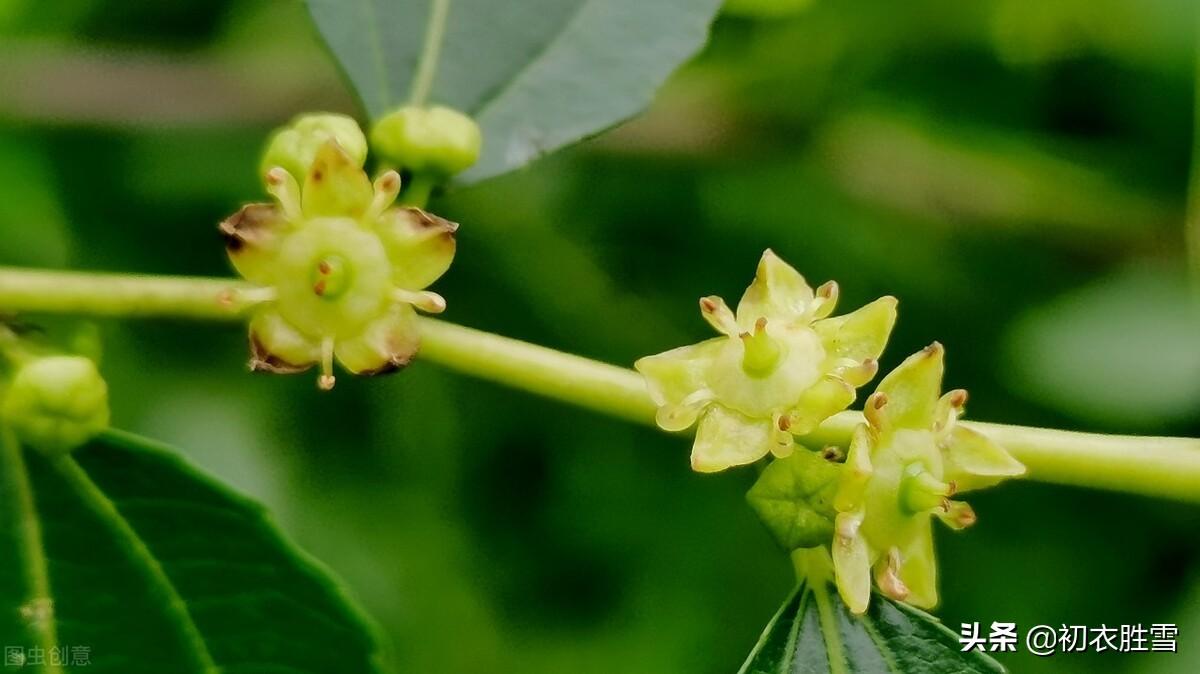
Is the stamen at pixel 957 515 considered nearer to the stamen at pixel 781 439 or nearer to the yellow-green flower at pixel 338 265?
the stamen at pixel 781 439

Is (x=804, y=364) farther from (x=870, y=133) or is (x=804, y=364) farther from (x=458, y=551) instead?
(x=870, y=133)

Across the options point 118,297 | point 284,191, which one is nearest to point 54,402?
point 118,297

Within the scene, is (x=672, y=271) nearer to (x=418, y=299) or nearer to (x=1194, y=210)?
(x=1194, y=210)

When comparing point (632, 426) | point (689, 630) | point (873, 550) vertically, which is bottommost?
point (873, 550)

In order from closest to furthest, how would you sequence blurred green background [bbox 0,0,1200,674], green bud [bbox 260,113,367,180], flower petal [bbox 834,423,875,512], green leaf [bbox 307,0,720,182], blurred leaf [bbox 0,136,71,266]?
flower petal [bbox 834,423,875,512] → green bud [bbox 260,113,367,180] → green leaf [bbox 307,0,720,182] → blurred leaf [bbox 0,136,71,266] → blurred green background [bbox 0,0,1200,674]

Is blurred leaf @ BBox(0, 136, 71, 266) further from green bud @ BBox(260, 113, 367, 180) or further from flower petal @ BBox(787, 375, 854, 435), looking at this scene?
flower petal @ BBox(787, 375, 854, 435)

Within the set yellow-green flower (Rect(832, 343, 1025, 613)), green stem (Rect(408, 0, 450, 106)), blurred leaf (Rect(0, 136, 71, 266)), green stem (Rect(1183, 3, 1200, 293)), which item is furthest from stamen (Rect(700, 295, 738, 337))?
blurred leaf (Rect(0, 136, 71, 266))

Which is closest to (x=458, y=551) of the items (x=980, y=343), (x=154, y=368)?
(x=154, y=368)
